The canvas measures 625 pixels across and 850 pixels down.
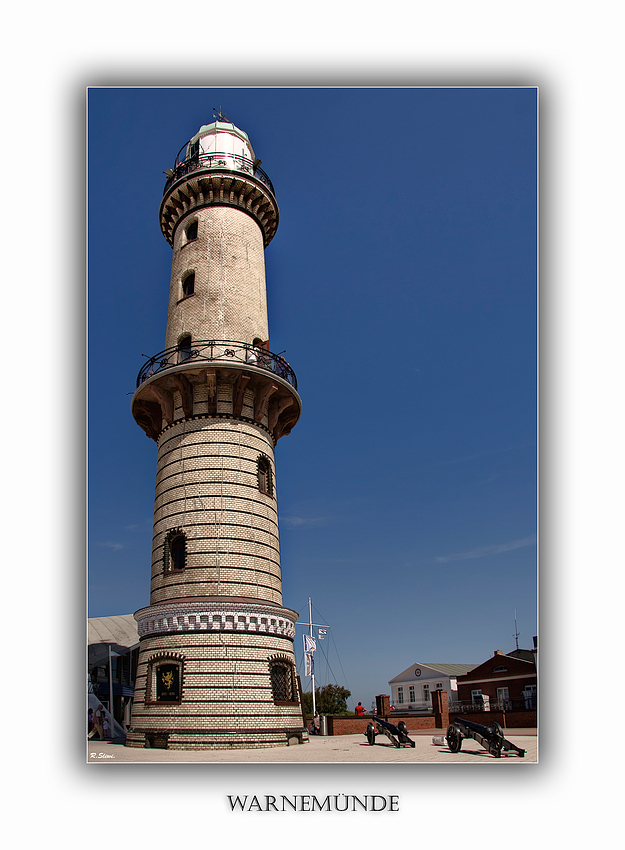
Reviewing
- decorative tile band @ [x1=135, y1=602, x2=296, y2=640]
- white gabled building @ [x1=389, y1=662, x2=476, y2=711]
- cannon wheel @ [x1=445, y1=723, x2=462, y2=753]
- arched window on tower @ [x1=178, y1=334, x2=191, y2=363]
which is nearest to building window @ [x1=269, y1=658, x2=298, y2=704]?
decorative tile band @ [x1=135, y1=602, x2=296, y2=640]

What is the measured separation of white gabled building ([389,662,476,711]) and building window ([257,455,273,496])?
100 feet

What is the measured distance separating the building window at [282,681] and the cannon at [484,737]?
545 cm

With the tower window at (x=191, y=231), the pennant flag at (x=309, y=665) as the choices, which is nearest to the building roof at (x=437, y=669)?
the pennant flag at (x=309, y=665)

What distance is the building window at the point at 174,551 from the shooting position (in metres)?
18.8

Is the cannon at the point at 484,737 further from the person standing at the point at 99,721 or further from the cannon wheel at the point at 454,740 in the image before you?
the person standing at the point at 99,721

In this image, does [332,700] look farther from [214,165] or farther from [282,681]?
[214,165]

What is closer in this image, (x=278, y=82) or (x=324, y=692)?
(x=278, y=82)
